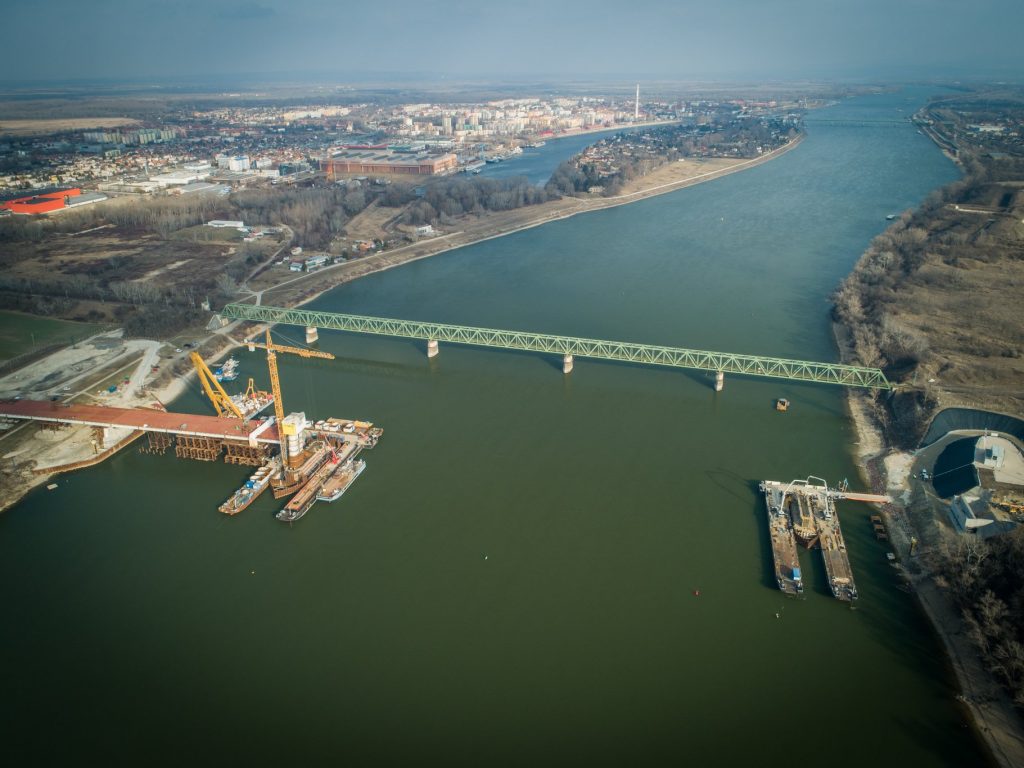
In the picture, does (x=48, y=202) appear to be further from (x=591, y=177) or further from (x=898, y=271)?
(x=898, y=271)

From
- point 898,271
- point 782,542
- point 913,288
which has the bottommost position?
point 782,542

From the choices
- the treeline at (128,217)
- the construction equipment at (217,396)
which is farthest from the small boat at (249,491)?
the treeline at (128,217)

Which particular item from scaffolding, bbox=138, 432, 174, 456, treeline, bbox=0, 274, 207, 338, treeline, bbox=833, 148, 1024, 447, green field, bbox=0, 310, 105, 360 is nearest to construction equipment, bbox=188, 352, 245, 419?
scaffolding, bbox=138, 432, 174, 456

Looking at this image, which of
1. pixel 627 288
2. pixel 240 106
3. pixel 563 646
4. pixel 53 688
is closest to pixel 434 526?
pixel 563 646

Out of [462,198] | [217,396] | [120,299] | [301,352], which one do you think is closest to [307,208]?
[462,198]

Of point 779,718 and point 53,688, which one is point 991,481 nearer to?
point 779,718

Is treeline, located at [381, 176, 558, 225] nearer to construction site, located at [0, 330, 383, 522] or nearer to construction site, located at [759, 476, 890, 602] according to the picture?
construction site, located at [0, 330, 383, 522]
